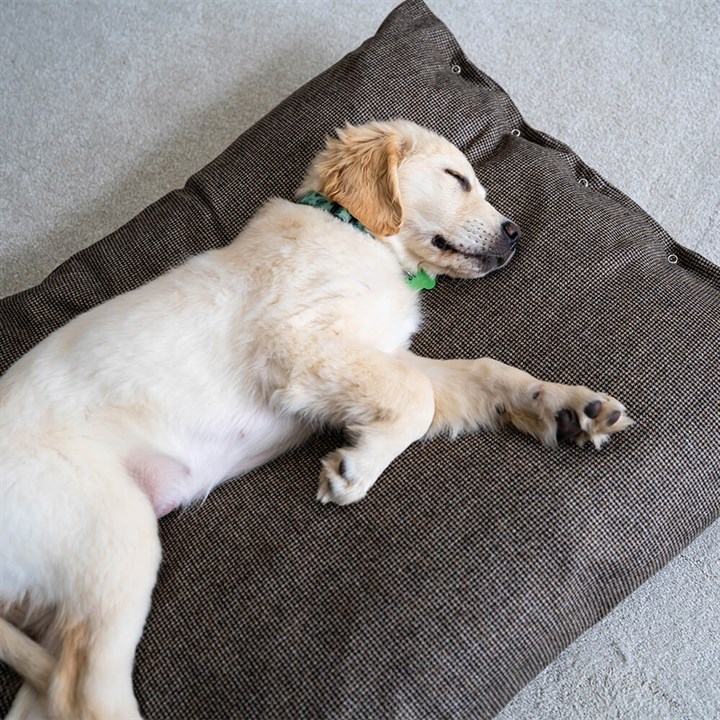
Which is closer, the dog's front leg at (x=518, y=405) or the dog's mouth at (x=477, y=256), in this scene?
the dog's front leg at (x=518, y=405)

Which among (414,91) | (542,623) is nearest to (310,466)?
(542,623)

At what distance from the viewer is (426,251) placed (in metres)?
2.13

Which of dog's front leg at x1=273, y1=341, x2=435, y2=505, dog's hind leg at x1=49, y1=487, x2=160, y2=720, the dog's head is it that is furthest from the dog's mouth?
dog's hind leg at x1=49, y1=487, x2=160, y2=720

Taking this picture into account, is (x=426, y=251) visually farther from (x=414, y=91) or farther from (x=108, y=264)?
(x=108, y=264)

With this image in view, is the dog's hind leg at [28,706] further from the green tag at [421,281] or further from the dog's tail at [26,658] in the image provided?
the green tag at [421,281]

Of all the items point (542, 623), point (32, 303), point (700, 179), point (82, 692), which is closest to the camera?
point (82, 692)

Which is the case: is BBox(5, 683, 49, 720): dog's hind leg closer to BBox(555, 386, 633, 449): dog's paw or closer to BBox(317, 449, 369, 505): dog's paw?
BBox(317, 449, 369, 505): dog's paw

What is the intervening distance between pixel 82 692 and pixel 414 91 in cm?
200

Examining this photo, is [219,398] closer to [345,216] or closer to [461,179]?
[345,216]

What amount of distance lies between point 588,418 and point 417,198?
77 cm

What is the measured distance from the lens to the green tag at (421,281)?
2.14 m

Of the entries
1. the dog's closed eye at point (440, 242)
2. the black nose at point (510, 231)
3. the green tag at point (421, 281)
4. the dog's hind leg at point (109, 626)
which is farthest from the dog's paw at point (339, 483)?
the black nose at point (510, 231)

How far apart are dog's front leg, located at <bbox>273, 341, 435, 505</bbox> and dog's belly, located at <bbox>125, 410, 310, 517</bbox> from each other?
0.13 m

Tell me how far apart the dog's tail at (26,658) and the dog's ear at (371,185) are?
4.19ft
